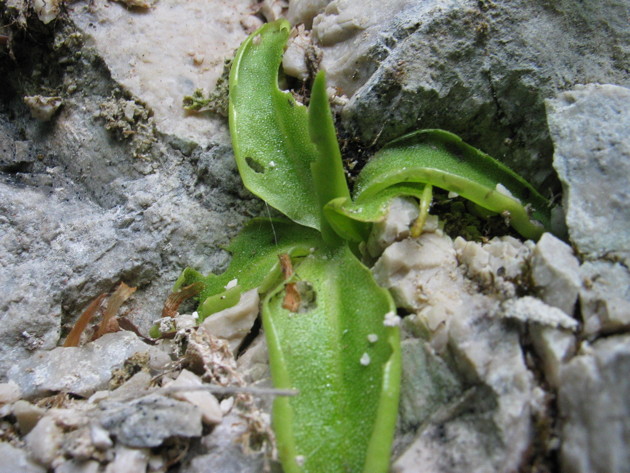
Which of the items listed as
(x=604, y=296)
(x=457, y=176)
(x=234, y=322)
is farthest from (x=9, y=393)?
(x=604, y=296)

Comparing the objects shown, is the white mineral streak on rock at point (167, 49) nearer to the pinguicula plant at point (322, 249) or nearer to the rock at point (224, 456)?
the pinguicula plant at point (322, 249)

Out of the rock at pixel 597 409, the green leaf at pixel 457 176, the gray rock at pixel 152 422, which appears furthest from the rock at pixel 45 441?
the rock at pixel 597 409

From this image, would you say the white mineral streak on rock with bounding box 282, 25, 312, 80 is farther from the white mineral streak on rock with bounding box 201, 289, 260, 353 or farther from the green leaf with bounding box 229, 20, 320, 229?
the white mineral streak on rock with bounding box 201, 289, 260, 353

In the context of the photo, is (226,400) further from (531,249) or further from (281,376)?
(531,249)

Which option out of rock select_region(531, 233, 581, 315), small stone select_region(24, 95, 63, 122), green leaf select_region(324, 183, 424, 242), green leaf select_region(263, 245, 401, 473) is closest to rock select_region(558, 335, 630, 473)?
rock select_region(531, 233, 581, 315)

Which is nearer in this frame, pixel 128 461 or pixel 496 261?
pixel 128 461

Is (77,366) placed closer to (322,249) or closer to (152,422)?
(152,422)

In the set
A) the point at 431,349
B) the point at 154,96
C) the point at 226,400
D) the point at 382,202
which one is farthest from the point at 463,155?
the point at 154,96
